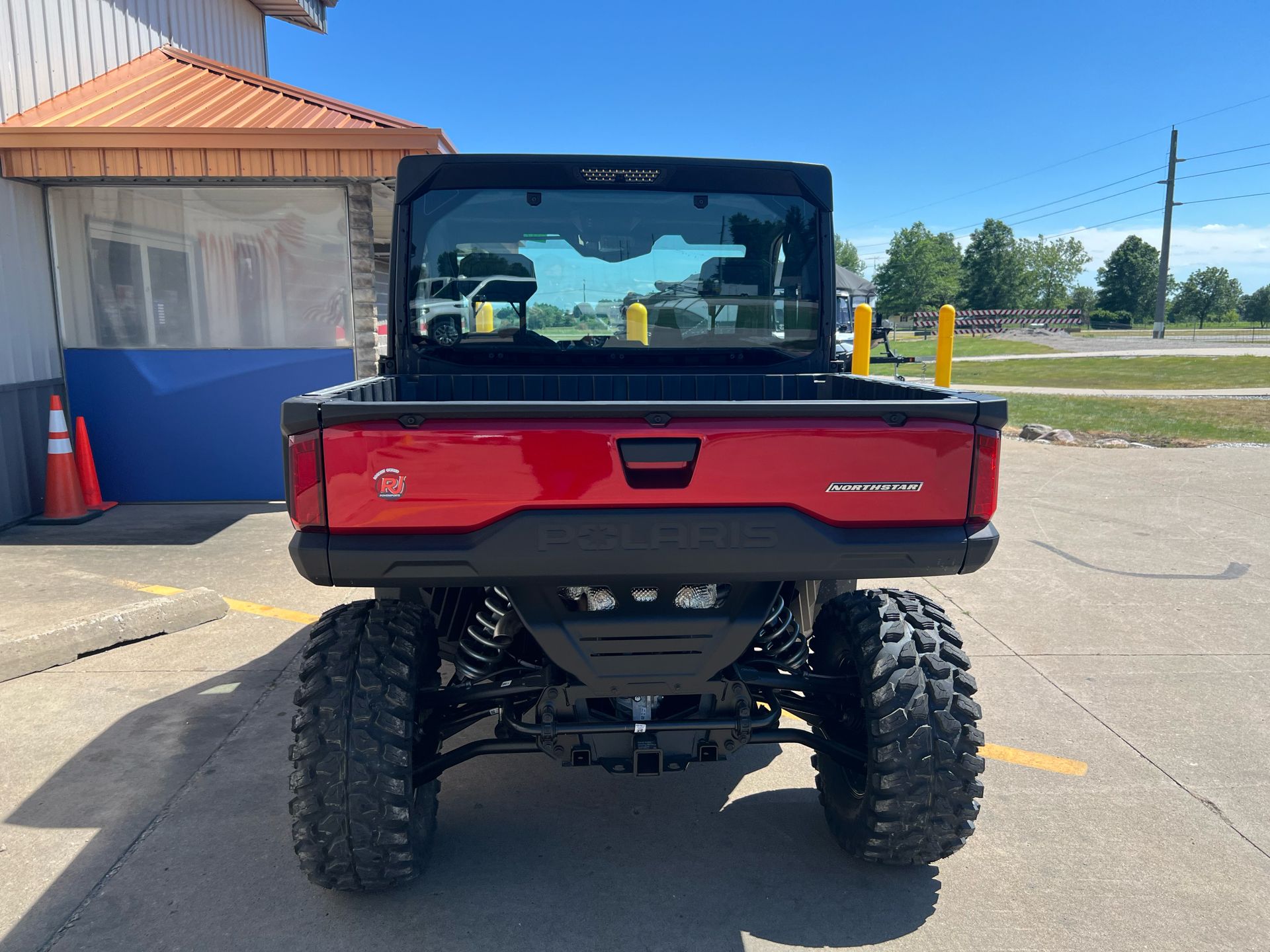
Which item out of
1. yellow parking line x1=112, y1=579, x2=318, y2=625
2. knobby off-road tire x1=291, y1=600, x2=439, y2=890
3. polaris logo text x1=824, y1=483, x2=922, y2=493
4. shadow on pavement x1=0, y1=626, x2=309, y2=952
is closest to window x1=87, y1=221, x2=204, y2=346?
yellow parking line x1=112, y1=579, x2=318, y2=625

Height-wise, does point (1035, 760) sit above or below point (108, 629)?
below

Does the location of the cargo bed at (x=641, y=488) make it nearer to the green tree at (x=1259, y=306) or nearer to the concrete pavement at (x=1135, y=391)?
the concrete pavement at (x=1135, y=391)

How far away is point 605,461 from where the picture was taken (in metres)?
2.49

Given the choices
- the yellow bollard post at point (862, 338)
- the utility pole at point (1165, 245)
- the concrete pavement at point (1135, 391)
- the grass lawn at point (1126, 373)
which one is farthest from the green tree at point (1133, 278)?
the yellow bollard post at point (862, 338)

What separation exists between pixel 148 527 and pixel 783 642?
636 cm

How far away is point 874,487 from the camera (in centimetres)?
258

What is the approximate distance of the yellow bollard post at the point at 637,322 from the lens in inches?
158

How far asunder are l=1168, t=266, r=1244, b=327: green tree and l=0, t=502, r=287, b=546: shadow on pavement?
336 ft

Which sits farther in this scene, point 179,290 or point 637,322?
point 179,290

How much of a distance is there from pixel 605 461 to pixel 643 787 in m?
1.75

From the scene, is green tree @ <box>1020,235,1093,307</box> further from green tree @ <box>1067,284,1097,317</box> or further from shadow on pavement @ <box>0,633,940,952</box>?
shadow on pavement @ <box>0,633,940,952</box>

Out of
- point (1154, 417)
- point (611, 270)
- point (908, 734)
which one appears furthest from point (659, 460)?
point (1154, 417)

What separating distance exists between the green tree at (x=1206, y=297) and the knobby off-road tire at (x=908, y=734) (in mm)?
104436

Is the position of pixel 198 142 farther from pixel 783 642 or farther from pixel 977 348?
pixel 977 348
